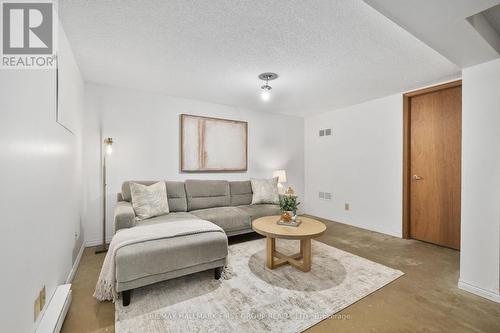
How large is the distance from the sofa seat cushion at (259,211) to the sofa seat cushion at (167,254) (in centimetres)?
118

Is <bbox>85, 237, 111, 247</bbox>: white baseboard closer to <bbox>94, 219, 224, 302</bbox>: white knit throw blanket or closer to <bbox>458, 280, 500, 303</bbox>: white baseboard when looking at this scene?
<bbox>94, 219, 224, 302</bbox>: white knit throw blanket

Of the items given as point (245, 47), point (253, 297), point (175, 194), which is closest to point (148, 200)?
point (175, 194)

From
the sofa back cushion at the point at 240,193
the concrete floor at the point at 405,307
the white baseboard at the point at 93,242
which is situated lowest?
the concrete floor at the point at 405,307

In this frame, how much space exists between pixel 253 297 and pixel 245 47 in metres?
2.34

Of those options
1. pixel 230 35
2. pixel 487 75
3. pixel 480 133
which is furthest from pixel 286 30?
pixel 480 133

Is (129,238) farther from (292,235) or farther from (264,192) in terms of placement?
(264,192)

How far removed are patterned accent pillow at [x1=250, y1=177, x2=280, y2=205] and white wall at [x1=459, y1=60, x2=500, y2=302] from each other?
2525 millimetres

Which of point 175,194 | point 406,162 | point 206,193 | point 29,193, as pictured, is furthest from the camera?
point 206,193

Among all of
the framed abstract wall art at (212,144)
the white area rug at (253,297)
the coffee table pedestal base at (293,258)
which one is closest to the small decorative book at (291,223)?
the coffee table pedestal base at (293,258)

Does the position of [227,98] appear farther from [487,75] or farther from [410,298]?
[410,298]

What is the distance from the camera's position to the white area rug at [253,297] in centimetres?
164

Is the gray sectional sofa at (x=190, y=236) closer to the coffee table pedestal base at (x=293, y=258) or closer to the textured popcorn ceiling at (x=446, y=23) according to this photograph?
the coffee table pedestal base at (x=293, y=258)

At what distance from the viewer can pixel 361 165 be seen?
419 cm

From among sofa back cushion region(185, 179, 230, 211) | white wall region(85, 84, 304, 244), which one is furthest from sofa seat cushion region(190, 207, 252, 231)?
white wall region(85, 84, 304, 244)
